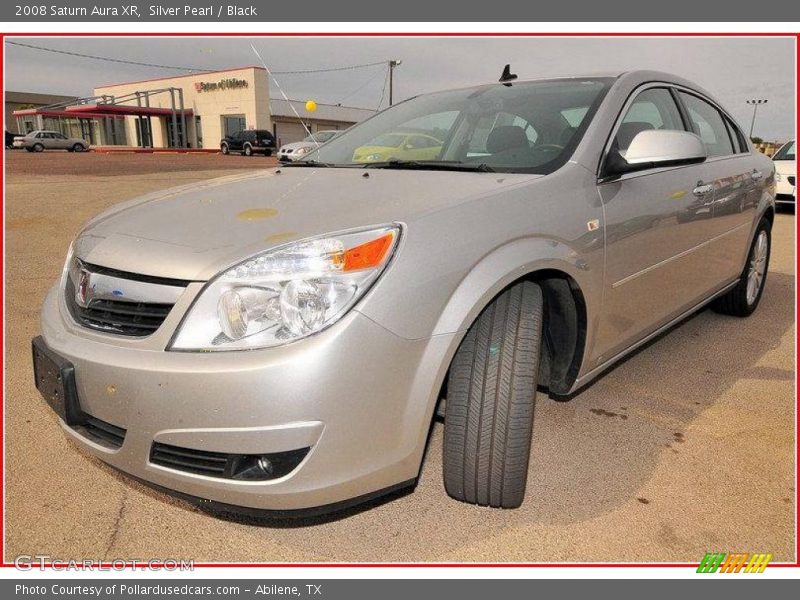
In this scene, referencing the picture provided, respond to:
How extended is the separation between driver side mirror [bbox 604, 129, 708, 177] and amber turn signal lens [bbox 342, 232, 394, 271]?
118 cm

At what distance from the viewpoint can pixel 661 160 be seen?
7.68 ft

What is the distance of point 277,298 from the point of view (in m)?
1.58

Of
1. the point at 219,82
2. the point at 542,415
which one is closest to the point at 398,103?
the point at 542,415

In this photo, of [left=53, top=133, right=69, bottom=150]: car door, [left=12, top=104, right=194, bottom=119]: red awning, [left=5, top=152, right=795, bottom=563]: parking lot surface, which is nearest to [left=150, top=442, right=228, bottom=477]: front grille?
[left=5, top=152, right=795, bottom=563]: parking lot surface

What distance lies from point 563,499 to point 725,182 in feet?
7.46

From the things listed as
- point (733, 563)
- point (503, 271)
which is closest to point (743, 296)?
point (733, 563)

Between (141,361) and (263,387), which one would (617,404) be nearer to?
(263,387)

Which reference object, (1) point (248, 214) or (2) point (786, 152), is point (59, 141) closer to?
(2) point (786, 152)

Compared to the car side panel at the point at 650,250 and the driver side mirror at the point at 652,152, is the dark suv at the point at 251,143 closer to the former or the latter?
the car side panel at the point at 650,250

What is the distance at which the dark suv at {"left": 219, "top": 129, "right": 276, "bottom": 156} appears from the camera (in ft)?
102

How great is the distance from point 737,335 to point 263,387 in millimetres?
3589

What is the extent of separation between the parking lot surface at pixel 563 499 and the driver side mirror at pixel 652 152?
1.17m

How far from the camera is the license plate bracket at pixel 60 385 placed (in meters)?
1.76

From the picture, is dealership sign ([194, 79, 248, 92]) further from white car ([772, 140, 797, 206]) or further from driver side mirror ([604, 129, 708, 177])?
driver side mirror ([604, 129, 708, 177])
